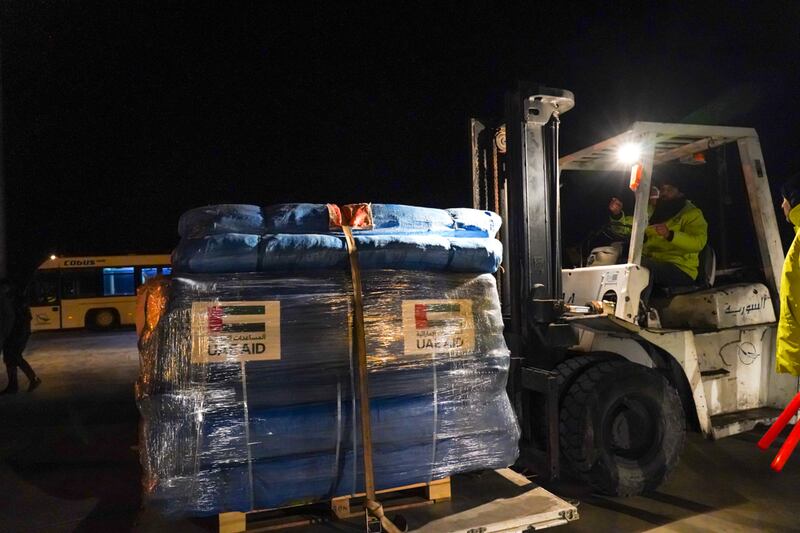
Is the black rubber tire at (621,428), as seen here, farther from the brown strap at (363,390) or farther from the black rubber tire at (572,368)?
the brown strap at (363,390)

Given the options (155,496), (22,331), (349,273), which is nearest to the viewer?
(155,496)

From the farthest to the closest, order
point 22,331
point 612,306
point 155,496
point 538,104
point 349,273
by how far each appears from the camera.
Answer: point 22,331 → point 612,306 → point 538,104 → point 349,273 → point 155,496

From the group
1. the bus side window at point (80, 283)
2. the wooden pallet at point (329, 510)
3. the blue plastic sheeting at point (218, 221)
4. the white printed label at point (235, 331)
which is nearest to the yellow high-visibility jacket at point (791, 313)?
the wooden pallet at point (329, 510)

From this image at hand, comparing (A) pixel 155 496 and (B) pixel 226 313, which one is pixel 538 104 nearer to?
(B) pixel 226 313

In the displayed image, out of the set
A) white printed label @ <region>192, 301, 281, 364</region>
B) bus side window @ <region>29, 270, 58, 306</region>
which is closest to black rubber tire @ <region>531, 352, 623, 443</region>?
white printed label @ <region>192, 301, 281, 364</region>

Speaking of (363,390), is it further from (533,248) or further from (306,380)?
(533,248)

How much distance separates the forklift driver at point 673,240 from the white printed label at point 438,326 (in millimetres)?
2353

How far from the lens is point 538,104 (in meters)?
4.25

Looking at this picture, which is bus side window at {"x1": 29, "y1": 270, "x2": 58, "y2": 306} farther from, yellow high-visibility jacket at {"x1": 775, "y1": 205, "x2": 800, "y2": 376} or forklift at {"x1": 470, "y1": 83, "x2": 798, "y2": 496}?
yellow high-visibility jacket at {"x1": 775, "y1": 205, "x2": 800, "y2": 376}

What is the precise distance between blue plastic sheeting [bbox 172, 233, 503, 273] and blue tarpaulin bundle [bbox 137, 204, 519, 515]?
34 mm

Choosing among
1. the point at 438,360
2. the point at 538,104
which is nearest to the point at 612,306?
the point at 538,104

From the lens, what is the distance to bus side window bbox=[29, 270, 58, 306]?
65.6ft

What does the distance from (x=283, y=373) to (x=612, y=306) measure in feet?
9.75

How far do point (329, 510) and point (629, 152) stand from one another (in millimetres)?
3888
